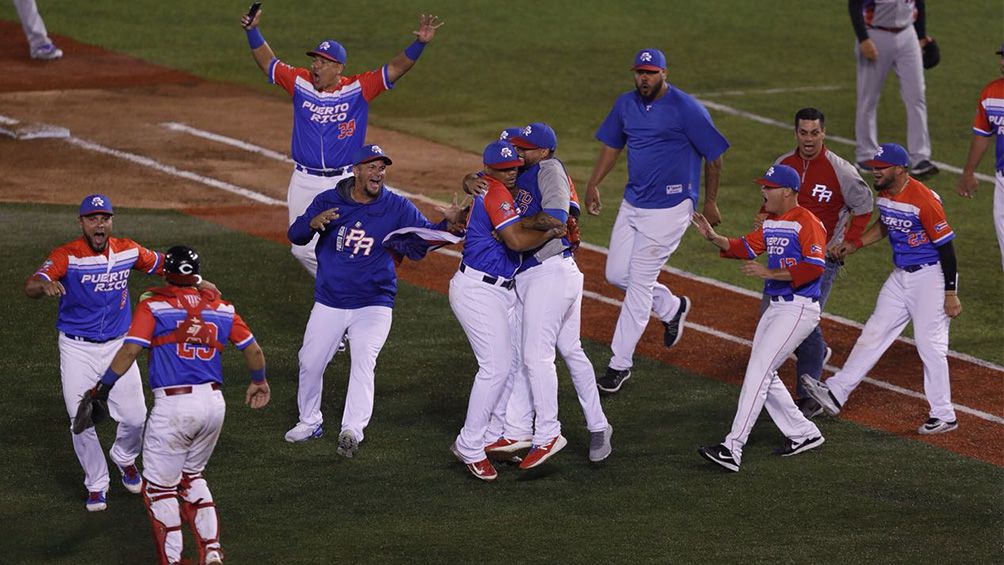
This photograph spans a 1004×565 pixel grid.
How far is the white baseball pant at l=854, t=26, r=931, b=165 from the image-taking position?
16.6 m

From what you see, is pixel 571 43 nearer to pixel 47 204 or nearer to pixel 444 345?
pixel 47 204

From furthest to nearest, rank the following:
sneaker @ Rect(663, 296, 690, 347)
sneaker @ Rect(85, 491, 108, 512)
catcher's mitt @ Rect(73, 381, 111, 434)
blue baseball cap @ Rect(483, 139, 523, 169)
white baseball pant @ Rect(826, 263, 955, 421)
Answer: sneaker @ Rect(663, 296, 690, 347) → white baseball pant @ Rect(826, 263, 955, 421) → blue baseball cap @ Rect(483, 139, 523, 169) → sneaker @ Rect(85, 491, 108, 512) → catcher's mitt @ Rect(73, 381, 111, 434)

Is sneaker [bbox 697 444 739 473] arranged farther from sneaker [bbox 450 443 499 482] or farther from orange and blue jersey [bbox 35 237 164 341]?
orange and blue jersey [bbox 35 237 164 341]

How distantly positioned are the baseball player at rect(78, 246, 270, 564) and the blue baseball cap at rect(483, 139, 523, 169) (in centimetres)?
200

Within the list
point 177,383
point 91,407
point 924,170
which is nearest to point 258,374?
point 177,383

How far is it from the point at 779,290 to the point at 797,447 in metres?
1.04

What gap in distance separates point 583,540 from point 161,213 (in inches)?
312

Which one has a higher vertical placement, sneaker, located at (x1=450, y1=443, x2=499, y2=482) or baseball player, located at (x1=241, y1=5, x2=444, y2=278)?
baseball player, located at (x1=241, y1=5, x2=444, y2=278)

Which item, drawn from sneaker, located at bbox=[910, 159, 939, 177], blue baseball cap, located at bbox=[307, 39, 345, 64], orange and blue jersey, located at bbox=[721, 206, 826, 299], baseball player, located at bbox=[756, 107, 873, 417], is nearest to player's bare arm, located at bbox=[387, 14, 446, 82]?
blue baseball cap, located at bbox=[307, 39, 345, 64]

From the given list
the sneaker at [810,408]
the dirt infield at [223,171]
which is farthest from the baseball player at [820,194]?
the dirt infield at [223,171]

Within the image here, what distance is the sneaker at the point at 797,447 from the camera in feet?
31.7

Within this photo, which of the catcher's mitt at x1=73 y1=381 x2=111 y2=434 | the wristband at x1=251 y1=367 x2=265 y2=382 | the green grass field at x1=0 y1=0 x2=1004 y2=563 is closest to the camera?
the catcher's mitt at x1=73 y1=381 x2=111 y2=434

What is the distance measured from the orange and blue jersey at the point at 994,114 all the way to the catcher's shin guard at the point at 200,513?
6710mm

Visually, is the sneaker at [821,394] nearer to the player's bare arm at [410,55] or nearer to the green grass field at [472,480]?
the green grass field at [472,480]
